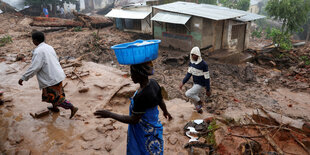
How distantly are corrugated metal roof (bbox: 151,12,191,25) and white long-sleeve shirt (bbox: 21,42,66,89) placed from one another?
7.61m

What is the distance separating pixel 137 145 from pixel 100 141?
149 centimetres

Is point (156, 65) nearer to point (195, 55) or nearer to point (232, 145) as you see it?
point (195, 55)

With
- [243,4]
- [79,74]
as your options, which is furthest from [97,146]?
[243,4]

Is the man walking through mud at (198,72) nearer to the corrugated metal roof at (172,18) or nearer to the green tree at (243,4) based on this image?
the corrugated metal roof at (172,18)

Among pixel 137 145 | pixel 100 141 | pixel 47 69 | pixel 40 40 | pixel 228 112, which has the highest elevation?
pixel 40 40

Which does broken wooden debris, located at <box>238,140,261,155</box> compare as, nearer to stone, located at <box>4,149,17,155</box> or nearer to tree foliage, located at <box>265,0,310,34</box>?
stone, located at <box>4,149,17,155</box>

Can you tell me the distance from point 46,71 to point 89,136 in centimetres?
135

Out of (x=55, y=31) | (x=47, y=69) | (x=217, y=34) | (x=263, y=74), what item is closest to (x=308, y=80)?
(x=263, y=74)

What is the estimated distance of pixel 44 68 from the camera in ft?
10.7

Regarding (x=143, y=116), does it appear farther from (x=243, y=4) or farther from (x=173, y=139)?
(x=243, y=4)

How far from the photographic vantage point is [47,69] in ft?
10.7

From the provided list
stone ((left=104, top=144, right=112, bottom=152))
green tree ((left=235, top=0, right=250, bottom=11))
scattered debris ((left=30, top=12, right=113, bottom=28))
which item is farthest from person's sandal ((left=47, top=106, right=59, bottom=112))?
green tree ((left=235, top=0, right=250, bottom=11))

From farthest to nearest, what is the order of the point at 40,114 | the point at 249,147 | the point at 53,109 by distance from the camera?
the point at 53,109 → the point at 40,114 → the point at 249,147

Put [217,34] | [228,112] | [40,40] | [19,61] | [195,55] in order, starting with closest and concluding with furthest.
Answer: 1. [40,40]
2. [195,55]
3. [228,112]
4. [19,61]
5. [217,34]
